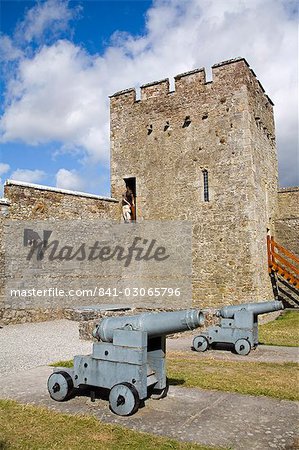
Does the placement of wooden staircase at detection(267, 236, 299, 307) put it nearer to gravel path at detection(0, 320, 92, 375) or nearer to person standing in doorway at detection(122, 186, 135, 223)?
person standing in doorway at detection(122, 186, 135, 223)

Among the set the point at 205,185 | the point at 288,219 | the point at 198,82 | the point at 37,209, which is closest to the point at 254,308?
the point at 205,185

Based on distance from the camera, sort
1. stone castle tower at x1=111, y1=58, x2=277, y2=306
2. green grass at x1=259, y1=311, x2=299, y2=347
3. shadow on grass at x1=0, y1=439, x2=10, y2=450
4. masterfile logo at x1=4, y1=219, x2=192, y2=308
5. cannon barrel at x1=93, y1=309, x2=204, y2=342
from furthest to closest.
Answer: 1. stone castle tower at x1=111, y1=58, x2=277, y2=306
2. masterfile logo at x1=4, y1=219, x2=192, y2=308
3. green grass at x1=259, y1=311, x2=299, y2=347
4. cannon barrel at x1=93, y1=309, x2=204, y2=342
5. shadow on grass at x1=0, y1=439, x2=10, y2=450

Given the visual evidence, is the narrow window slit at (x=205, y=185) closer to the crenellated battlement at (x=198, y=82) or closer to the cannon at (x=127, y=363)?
the crenellated battlement at (x=198, y=82)

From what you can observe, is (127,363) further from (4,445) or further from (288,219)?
(288,219)

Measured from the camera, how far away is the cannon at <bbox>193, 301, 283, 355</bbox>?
8023 mm

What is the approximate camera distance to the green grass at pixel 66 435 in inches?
144

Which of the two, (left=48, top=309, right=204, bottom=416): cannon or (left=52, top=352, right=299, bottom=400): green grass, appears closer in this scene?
(left=48, top=309, right=204, bottom=416): cannon

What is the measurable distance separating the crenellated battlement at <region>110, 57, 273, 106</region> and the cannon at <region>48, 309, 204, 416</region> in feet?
38.2

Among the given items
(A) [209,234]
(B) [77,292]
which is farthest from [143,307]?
(A) [209,234]

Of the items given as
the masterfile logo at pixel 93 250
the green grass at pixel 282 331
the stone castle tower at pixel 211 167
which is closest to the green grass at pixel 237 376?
the green grass at pixel 282 331

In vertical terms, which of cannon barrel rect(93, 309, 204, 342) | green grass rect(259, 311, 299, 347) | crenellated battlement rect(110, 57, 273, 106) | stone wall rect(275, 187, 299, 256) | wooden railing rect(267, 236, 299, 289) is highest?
crenellated battlement rect(110, 57, 273, 106)

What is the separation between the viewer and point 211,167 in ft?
48.3

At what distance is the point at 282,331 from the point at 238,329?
3732 mm

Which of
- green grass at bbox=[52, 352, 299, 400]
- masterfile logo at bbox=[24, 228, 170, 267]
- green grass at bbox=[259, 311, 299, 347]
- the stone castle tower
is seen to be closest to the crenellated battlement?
the stone castle tower
